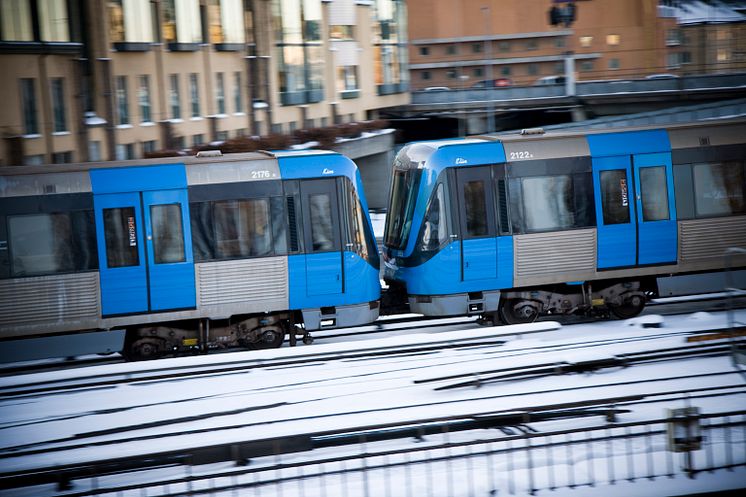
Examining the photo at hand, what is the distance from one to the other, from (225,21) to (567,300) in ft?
81.2

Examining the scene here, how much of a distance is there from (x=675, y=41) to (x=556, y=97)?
29.3 metres

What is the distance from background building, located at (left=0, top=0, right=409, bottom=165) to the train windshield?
13.1 meters

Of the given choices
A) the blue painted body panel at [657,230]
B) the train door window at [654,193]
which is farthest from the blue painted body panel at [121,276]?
the train door window at [654,193]

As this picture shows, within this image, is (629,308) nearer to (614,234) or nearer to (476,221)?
(614,234)

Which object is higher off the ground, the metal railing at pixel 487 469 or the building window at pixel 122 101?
the building window at pixel 122 101

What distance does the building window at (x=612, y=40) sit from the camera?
265 feet

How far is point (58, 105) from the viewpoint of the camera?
95.7 feet

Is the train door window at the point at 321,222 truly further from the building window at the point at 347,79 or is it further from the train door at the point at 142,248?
the building window at the point at 347,79

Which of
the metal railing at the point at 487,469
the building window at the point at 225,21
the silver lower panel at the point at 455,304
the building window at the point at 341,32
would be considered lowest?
the metal railing at the point at 487,469

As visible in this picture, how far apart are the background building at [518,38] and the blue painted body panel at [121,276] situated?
66134 millimetres

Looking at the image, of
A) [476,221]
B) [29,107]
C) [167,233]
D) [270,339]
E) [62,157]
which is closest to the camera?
[167,233]

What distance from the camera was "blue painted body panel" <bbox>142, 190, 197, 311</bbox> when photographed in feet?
52.3

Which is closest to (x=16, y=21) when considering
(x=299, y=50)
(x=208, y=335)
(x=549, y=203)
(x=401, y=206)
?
(x=208, y=335)

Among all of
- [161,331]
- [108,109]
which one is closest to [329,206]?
[161,331]
